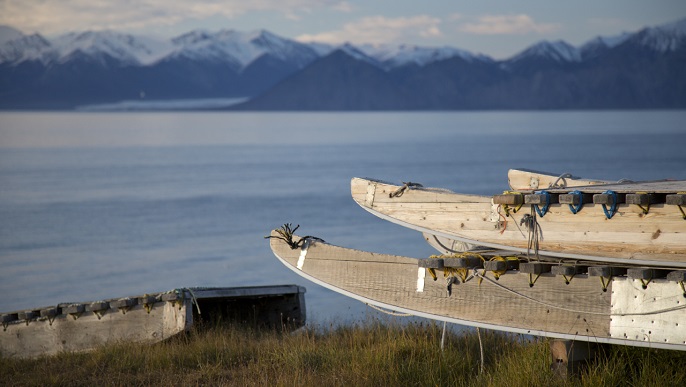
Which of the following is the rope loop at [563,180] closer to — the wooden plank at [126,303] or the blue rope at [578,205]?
the blue rope at [578,205]

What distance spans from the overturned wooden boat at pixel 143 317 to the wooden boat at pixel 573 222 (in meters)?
2.99

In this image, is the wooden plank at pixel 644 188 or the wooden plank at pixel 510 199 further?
the wooden plank at pixel 510 199

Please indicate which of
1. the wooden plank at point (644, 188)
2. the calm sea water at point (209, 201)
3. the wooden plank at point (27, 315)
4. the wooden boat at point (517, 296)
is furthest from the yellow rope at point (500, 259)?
the calm sea water at point (209, 201)

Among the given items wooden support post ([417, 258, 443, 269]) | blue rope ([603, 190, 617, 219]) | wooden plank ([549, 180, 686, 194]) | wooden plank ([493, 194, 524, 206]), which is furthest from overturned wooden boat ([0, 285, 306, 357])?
blue rope ([603, 190, 617, 219])

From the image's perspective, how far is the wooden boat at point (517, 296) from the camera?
6.44 m

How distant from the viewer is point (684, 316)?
20.7 ft

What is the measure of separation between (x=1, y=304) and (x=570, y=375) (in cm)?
1313

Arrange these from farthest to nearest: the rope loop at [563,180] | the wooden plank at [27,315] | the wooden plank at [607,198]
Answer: the wooden plank at [27,315], the rope loop at [563,180], the wooden plank at [607,198]

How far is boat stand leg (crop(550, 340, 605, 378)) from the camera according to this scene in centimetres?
696

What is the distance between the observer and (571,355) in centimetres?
697

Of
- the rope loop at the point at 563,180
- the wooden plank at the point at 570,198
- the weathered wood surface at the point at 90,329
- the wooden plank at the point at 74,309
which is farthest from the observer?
A: the wooden plank at the point at 74,309

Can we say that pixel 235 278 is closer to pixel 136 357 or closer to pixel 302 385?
pixel 136 357

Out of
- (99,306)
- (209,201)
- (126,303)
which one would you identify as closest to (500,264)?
(126,303)

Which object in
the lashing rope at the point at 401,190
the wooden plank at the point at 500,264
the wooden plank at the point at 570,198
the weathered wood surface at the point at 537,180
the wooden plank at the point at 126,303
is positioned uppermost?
the weathered wood surface at the point at 537,180
